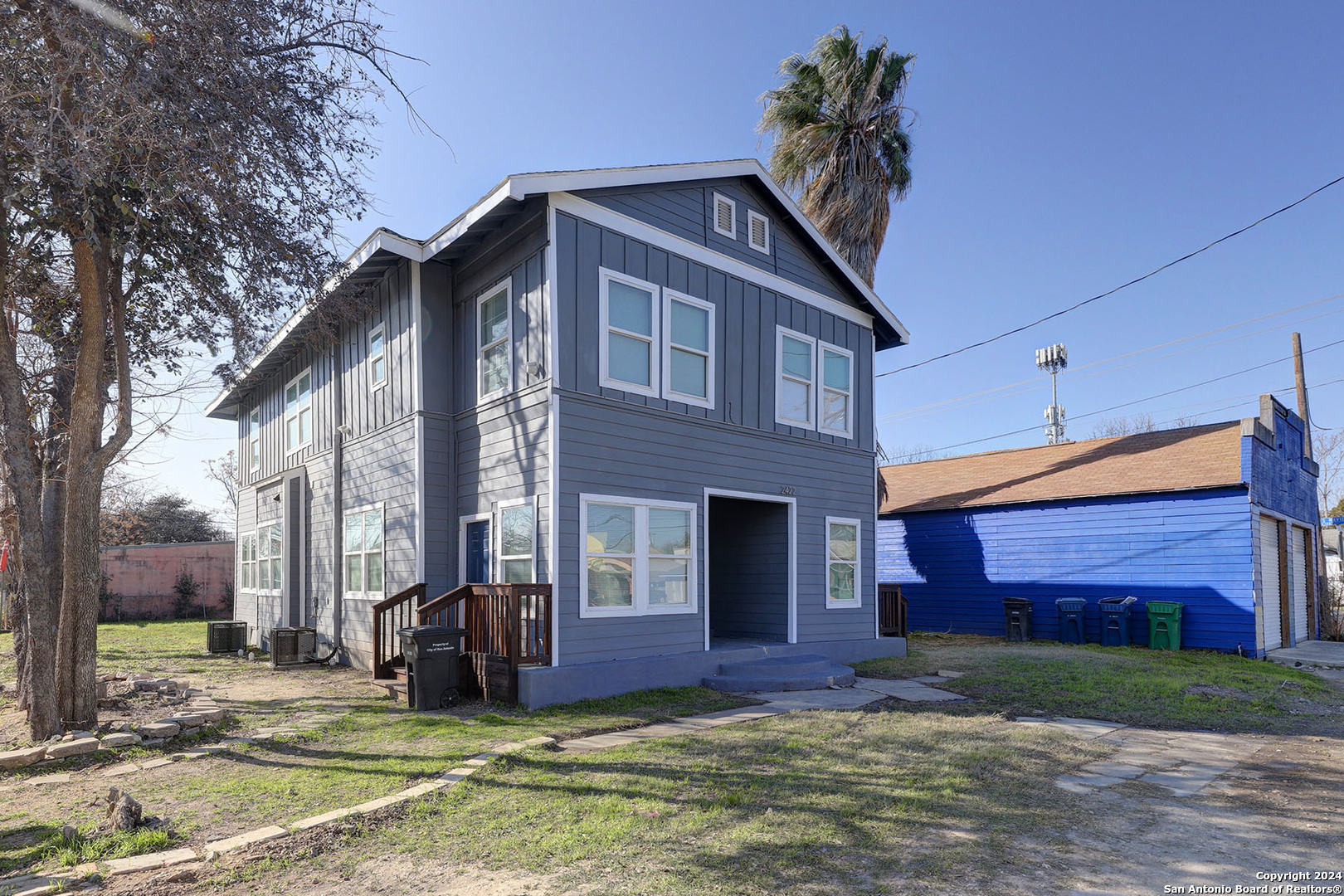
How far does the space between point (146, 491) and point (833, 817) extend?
41.2 m

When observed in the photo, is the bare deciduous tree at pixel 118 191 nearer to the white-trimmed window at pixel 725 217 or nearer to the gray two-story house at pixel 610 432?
the gray two-story house at pixel 610 432

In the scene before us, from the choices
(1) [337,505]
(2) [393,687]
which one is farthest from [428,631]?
(1) [337,505]

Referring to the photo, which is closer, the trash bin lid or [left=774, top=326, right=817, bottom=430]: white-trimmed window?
the trash bin lid

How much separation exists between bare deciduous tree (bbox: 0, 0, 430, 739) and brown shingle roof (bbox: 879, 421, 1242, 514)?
576 inches

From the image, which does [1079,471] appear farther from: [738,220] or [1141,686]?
[738,220]

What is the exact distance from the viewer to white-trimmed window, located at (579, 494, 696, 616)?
955cm

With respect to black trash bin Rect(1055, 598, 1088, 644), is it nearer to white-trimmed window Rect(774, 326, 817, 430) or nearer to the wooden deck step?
white-trimmed window Rect(774, 326, 817, 430)

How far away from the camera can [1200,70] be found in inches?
563

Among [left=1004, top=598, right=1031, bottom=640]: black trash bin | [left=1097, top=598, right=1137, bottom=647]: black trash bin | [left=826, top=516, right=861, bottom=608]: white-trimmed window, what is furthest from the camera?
[left=1004, top=598, right=1031, bottom=640]: black trash bin

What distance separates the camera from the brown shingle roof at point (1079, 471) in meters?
15.5

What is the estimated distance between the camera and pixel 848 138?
17.8 metres

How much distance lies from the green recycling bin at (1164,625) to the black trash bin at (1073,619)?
121 centimetres

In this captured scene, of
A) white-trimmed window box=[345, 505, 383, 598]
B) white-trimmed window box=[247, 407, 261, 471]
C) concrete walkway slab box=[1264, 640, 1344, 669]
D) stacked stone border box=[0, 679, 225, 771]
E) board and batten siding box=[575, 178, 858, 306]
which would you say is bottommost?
concrete walkway slab box=[1264, 640, 1344, 669]

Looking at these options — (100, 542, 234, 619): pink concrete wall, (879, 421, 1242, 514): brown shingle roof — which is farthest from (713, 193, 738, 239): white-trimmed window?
(100, 542, 234, 619): pink concrete wall
